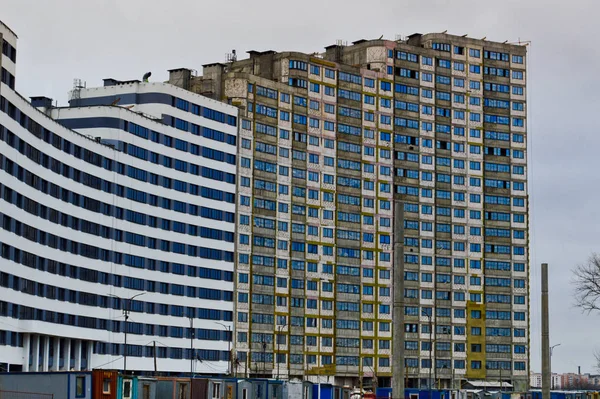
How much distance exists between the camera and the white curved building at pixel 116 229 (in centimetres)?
13575

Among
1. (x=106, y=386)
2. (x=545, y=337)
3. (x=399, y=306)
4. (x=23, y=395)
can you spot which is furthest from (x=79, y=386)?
(x=399, y=306)

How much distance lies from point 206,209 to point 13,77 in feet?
189

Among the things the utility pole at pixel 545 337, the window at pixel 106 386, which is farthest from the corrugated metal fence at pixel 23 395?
the utility pole at pixel 545 337

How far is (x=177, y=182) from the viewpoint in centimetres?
17788

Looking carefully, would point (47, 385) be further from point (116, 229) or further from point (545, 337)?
point (116, 229)

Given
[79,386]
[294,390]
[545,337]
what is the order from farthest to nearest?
[294,390]
[79,386]
[545,337]

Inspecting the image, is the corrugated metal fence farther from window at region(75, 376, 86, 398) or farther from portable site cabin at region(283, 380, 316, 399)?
portable site cabin at region(283, 380, 316, 399)

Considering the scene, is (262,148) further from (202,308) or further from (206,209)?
(202,308)

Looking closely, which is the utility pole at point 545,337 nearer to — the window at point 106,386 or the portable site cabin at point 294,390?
the window at point 106,386

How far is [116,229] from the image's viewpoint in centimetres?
16550

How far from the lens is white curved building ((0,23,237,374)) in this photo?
135750mm

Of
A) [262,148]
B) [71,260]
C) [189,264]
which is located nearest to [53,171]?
[71,260]

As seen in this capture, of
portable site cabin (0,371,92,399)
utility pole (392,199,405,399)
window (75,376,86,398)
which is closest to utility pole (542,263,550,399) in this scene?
utility pole (392,199,405,399)

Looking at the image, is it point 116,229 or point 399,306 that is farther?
point 116,229
